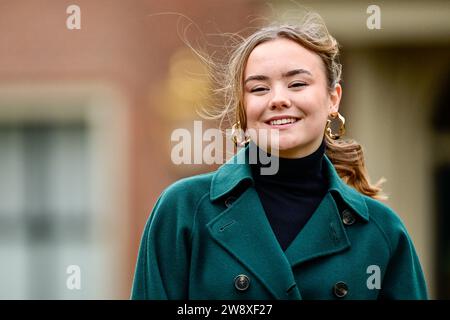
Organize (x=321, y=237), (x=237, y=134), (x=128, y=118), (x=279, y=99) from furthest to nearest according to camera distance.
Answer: (x=128, y=118)
(x=237, y=134)
(x=321, y=237)
(x=279, y=99)

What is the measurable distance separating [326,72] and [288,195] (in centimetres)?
39

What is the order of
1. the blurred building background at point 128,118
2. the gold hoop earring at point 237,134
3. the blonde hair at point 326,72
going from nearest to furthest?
the blonde hair at point 326,72
the gold hoop earring at point 237,134
the blurred building background at point 128,118

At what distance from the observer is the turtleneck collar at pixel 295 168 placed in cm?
305

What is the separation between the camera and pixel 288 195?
3051mm

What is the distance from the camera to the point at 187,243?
9.64 ft

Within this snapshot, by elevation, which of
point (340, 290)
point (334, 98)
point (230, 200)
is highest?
point (334, 98)

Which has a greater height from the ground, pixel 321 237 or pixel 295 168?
pixel 295 168

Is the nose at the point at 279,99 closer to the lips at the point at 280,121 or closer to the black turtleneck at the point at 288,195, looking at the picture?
the lips at the point at 280,121

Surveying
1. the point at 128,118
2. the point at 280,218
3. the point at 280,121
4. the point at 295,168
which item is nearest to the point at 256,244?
the point at 280,218

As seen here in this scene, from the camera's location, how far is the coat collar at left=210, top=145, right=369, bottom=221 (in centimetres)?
304

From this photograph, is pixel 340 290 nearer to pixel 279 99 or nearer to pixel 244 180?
pixel 244 180

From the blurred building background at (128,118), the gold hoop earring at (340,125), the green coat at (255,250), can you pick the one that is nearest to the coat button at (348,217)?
the green coat at (255,250)

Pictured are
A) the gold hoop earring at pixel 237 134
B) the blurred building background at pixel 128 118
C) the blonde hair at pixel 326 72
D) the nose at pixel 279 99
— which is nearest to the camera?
the nose at pixel 279 99
